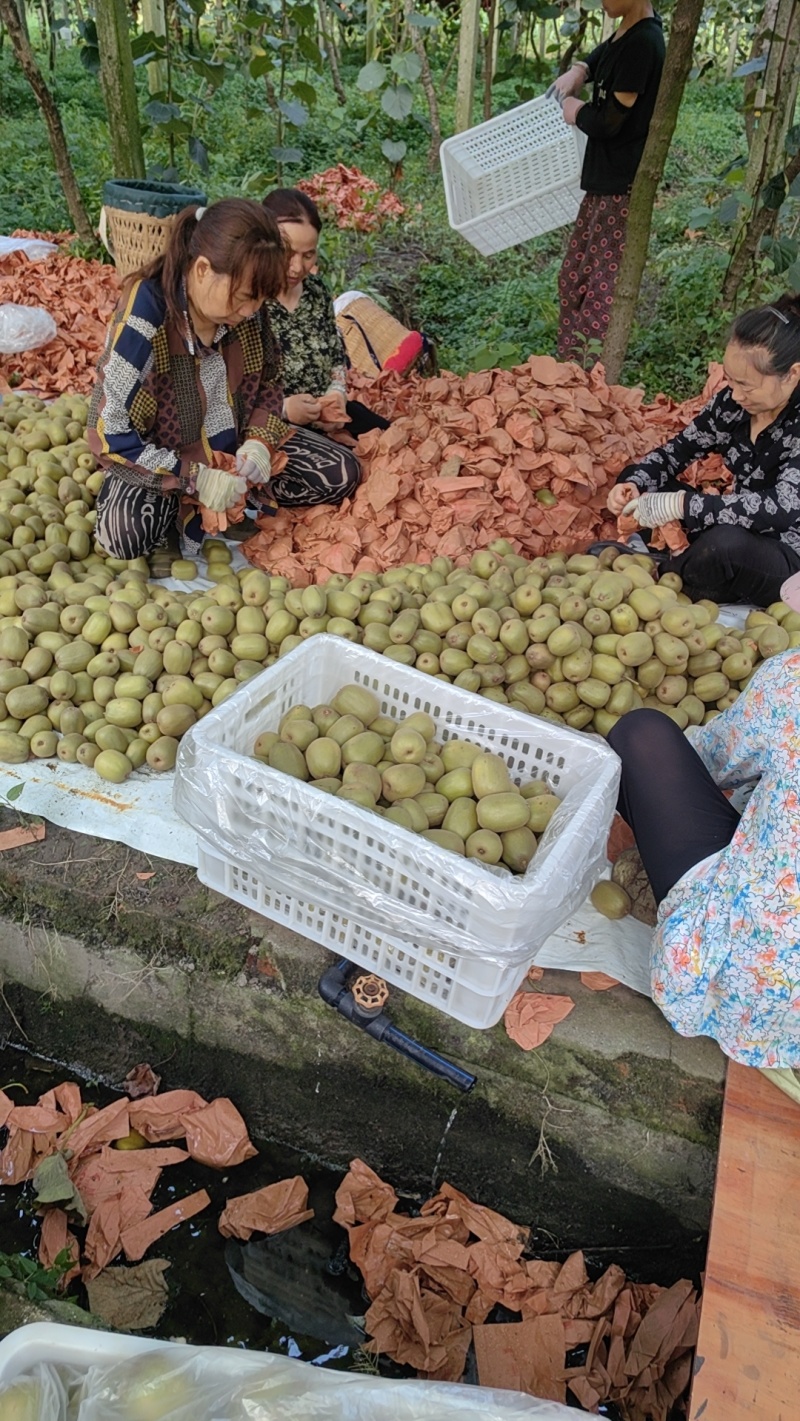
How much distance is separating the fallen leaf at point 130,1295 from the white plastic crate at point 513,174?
4.49 m

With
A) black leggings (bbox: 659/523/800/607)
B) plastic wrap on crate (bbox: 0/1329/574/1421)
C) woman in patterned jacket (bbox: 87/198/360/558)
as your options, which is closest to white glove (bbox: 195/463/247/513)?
woman in patterned jacket (bbox: 87/198/360/558)

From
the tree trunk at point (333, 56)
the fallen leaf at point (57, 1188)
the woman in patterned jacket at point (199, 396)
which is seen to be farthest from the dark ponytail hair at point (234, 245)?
the tree trunk at point (333, 56)

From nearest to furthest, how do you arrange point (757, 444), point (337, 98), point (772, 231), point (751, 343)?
point (751, 343) < point (757, 444) < point (772, 231) < point (337, 98)

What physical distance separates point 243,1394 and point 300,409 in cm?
317

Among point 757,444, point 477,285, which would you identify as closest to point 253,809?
point 757,444

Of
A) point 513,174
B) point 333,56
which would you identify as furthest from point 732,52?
point 513,174

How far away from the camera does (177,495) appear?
3193mm

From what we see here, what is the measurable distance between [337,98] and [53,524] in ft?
32.0

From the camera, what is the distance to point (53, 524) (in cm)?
318

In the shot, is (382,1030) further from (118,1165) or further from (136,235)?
(136,235)

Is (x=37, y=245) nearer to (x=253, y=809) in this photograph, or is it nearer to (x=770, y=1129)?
(x=253, y=809)

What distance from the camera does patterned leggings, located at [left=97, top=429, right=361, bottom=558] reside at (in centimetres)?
310

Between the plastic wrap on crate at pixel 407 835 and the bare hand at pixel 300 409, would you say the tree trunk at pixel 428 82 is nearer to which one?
the bare hand at pixel 300 409

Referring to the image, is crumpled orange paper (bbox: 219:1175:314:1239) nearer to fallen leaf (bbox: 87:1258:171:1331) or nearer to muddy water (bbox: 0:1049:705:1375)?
muddy water (bbox: 0:1049:705:1375)
